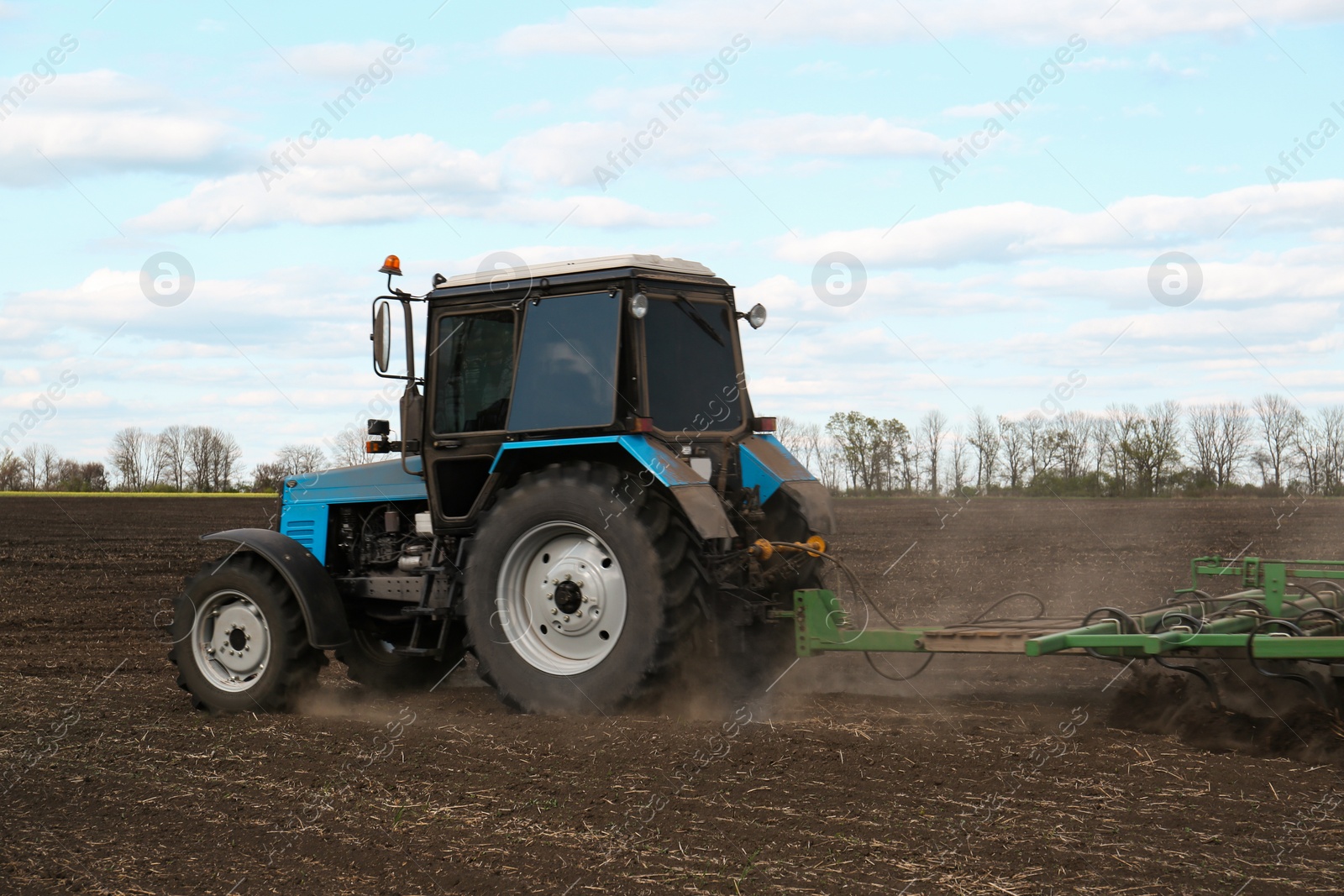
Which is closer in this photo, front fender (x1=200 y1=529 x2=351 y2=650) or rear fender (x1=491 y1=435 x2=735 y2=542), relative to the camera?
rear fender (x1=491 y1=435 x2=735 y2=542)

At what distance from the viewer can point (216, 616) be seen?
7.12 meters

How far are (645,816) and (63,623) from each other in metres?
8.54

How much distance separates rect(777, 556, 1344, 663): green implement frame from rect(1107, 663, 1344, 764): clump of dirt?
0.30 m

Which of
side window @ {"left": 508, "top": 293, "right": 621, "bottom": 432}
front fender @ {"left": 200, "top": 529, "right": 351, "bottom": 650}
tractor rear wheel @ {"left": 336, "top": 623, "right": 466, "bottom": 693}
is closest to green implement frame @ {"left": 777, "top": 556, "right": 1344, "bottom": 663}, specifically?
side window @ {"left": 508, "top": 293, "right": 621, "bottom": 432}

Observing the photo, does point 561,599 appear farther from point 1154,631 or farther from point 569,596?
point 1154,631

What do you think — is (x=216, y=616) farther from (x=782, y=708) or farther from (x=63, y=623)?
(x=63, y=623)

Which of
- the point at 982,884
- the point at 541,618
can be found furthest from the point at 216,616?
the point at 982,884

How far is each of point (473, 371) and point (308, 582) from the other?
1.54 m

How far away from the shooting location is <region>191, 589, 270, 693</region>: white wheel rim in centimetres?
697

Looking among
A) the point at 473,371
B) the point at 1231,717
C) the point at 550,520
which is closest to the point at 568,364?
the point at 473,371

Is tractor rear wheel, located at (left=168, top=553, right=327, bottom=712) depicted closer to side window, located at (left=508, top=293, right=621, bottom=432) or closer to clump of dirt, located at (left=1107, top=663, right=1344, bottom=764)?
side window, located at (left=508, top=293, right=621, bottom=432)

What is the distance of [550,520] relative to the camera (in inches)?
241

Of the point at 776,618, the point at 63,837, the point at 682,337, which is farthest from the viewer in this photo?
the point at 682,337

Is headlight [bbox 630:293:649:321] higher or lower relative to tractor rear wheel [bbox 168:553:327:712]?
higher
